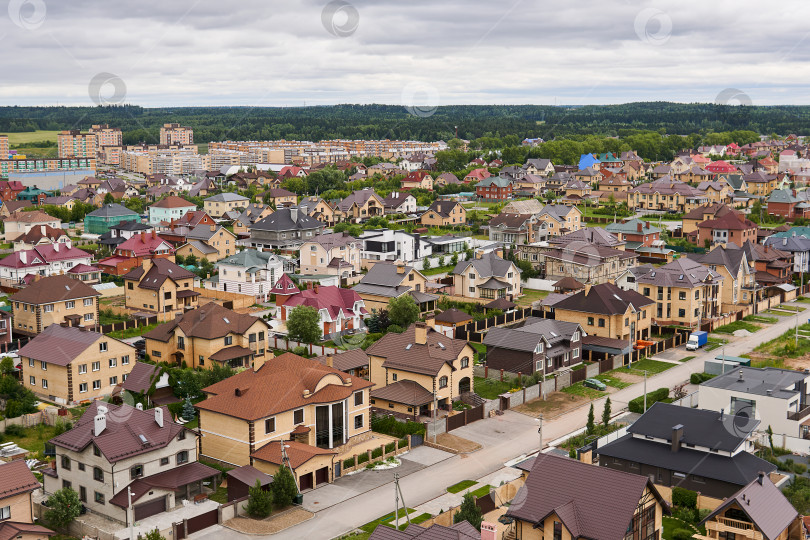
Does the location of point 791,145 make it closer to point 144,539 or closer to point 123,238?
point 123,238

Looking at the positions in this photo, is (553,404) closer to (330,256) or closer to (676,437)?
(676,437)

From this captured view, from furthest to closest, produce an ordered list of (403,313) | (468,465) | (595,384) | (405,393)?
1. (403,313)
2. (595,384)
3. (405,393)
4. (468,465)

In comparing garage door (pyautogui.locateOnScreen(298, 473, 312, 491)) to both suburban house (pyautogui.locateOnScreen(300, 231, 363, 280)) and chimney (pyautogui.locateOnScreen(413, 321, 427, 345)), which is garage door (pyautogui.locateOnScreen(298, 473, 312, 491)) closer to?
chimney (pyautogui.locateOnScreen(413, 321, 427, 345))

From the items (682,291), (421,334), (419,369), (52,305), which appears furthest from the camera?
(682,291)

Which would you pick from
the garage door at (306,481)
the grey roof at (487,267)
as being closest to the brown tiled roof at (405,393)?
the garage door at (306,481)

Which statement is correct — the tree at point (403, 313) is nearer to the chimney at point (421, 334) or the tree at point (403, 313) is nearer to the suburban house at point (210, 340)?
the suburban house at point (210, 340)

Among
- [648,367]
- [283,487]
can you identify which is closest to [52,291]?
[283,487]
